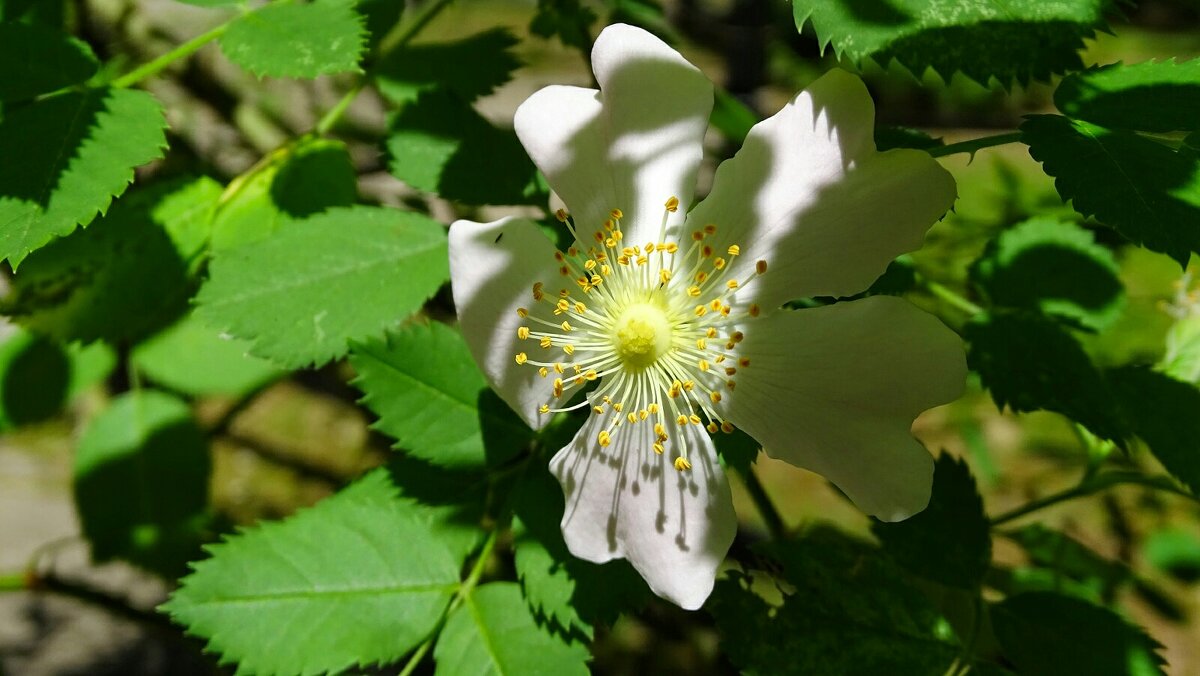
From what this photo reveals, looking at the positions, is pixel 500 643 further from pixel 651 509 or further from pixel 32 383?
pixel 32 383

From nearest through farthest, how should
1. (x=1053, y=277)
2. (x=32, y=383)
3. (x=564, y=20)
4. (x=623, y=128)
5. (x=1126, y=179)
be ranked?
1. (x=1126, y=179)
2. (x=623, y=128)
3. (x=1053, y=277)
4. (x=564, y=20)
5. (x=32, y=383)

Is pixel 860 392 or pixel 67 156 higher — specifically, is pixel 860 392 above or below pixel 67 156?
below

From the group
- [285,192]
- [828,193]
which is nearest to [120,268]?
[285,192]

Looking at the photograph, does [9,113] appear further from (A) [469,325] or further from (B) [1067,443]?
(B) [1067,443]

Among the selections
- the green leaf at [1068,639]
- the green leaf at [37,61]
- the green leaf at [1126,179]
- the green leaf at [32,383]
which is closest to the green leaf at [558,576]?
the green leaf at [1068,639]

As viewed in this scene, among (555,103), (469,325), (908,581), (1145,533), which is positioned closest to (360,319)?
(469,325)

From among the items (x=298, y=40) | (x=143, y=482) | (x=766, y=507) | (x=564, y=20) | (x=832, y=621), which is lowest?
(x=143, y=482)

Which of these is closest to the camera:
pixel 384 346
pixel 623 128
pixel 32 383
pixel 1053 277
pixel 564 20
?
pixel 623 128

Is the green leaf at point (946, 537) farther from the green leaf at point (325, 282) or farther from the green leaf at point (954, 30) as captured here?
the green leaf at point (325, 282)
